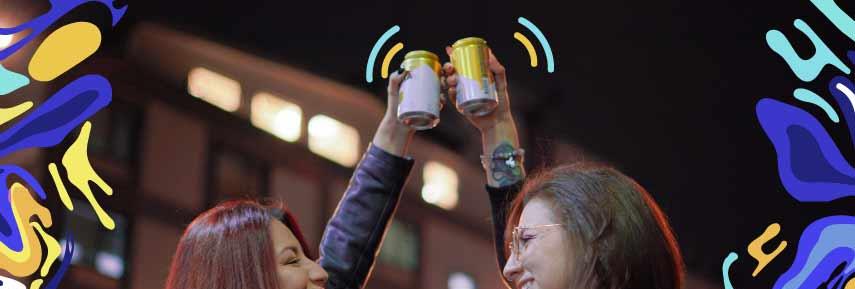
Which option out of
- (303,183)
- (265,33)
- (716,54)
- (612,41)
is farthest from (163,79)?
(716,54)

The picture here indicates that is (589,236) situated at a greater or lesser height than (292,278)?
greater

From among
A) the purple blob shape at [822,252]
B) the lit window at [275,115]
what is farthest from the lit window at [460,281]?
the purple blob shape at [822,252]

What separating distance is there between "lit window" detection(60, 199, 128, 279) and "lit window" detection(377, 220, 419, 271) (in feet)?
3.21

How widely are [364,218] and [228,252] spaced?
0.28 m

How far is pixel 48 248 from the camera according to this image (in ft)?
7.77

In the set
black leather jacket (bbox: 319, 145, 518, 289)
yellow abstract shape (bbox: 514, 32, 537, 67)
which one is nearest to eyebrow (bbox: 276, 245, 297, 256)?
black leather jacket (bbox: 319, 145, 518, 289)

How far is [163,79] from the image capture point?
9.33 ft

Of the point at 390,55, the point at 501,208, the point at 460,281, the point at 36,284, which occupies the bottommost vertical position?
the point at 460,281

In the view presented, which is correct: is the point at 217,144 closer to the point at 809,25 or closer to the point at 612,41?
the point at 612,41

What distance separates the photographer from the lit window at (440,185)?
317 centimetres

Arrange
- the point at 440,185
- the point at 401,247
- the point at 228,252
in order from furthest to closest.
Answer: the point at 401,247 → the point at 440,185 → the point at 228,252

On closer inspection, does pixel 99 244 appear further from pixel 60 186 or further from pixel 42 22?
pixel 42 22

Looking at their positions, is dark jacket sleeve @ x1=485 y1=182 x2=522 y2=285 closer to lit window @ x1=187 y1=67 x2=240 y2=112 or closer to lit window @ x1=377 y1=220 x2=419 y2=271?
lit window @ x1=187 y1=67 x2=240 y2=112

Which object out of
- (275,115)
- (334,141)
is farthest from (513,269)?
(334,141)
